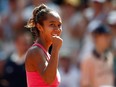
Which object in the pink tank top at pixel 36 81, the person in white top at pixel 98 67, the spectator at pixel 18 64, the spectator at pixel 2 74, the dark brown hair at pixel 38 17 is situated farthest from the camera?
the spectator at pixel 2 74

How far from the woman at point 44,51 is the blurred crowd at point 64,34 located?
342cm

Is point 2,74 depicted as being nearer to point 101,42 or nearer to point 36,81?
point 101,42

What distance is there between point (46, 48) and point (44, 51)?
0.08 meters

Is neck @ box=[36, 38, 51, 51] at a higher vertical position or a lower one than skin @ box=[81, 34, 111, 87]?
higher

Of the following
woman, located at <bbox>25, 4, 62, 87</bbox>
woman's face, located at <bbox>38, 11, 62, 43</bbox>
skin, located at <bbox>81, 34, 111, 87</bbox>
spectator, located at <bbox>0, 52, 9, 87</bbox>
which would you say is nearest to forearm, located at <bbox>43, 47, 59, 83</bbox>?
woman, located at <bbox>25, 4, 62, 87</bbox>

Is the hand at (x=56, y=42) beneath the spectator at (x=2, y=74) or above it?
above

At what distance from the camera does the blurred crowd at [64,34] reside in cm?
801

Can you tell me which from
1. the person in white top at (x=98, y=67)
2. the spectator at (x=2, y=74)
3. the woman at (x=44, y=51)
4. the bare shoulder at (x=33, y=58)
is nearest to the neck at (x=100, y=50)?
the person in white top at (x=98, y=67)

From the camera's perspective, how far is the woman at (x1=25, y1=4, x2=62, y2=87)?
3.95m

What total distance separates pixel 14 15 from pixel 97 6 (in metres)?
2.01

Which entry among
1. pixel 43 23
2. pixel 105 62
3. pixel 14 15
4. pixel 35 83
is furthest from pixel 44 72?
pixel 14 15

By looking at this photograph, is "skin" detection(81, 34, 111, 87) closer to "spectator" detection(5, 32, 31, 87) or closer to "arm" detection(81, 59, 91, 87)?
"arm" detection(81, 59, 91, 87)

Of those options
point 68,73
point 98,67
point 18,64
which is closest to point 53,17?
point 98,67

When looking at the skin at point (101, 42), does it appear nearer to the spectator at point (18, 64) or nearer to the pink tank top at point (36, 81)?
the spectator at point (18, 64)
